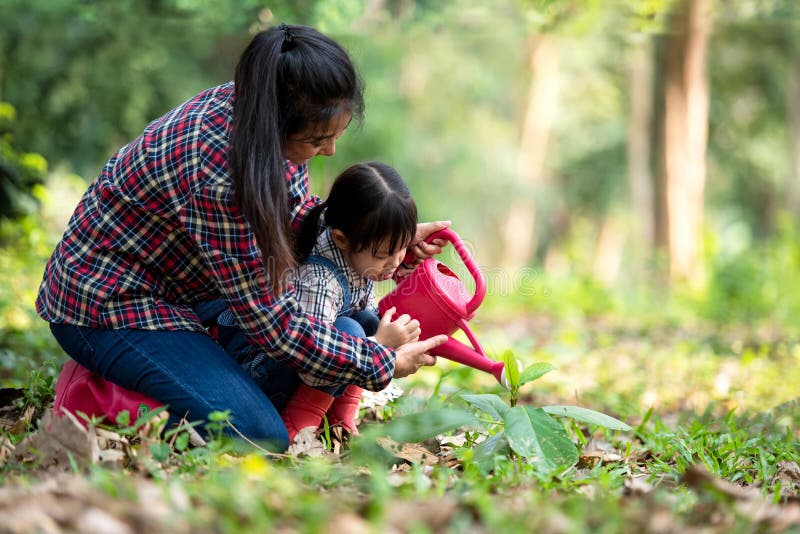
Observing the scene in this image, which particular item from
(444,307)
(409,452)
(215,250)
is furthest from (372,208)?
(409,452)

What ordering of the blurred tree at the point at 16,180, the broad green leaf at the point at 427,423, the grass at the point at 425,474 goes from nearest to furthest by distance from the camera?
the grass at the point at 425,474
the broad green leaf at the point at 427,423
the blurred tree at the point at 16,180

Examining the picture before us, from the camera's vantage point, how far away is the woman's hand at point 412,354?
2.40 m

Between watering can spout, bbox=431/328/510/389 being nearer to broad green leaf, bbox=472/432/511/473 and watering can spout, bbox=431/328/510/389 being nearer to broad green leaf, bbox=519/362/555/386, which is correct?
broad green leaf, bbox=519/362/555/386

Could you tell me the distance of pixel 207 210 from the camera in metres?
2.17

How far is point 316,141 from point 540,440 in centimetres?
99

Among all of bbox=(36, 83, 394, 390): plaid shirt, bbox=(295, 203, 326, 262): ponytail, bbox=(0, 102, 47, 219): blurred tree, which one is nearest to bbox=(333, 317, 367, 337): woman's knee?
bbox=(36, 83, 394, 390): plaid shirt

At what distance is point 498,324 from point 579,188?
11692 mm

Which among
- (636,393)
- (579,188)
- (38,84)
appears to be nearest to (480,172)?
(579,188)

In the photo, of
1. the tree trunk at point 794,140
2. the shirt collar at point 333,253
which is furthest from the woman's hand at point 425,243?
the tree trunk at point 794,140

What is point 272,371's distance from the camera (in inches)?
100

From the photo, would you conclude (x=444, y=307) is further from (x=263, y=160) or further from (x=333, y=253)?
(x=263, y=160)

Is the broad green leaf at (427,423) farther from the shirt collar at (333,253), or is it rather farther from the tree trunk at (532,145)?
the tree trunk at (532,145)

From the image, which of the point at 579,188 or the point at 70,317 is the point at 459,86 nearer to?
the point at 579,188

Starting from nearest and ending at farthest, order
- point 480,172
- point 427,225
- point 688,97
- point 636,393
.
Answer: point 427,225, point 636,393, point 688,97, point 480,172
